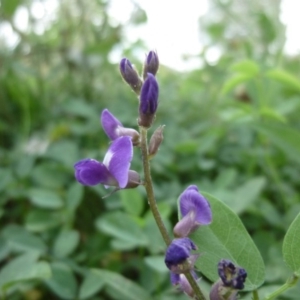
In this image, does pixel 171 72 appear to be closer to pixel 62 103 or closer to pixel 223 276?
pixel 62 103

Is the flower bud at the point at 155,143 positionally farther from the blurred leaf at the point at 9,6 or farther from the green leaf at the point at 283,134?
the blurred leaf at the point at 9,6

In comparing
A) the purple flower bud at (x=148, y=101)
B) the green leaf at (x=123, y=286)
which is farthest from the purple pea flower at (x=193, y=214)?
the green leaf at (x=123, y=286)

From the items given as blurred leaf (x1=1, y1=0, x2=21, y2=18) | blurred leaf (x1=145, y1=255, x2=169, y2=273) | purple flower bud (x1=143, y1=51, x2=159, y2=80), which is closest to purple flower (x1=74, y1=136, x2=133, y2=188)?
purple flower bud (x1=143, y1=51, x2=159, y2=80)

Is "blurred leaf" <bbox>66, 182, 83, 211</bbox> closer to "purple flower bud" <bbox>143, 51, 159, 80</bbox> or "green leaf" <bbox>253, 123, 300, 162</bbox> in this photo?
"green leaf" <bbox>253, 123, 300, 162</bbox>

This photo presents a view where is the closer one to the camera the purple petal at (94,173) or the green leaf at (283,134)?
the purple petal at (94,173)

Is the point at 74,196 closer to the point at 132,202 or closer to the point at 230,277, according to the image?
the point at 132,202

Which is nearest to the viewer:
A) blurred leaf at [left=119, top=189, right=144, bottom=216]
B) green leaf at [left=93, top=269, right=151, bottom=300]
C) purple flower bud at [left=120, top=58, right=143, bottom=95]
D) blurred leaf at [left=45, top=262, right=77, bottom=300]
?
purple flower bud at [left=120, top=58, right=143, bottom=95]

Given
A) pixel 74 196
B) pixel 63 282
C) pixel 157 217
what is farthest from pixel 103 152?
pixel 157 217
